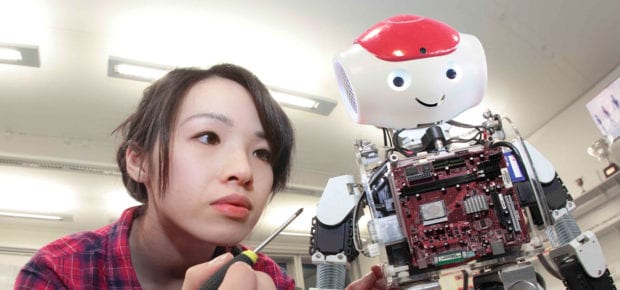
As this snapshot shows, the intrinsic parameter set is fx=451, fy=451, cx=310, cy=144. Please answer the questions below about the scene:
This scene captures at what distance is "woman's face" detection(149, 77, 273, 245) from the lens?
67 cm

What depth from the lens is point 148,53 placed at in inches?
106

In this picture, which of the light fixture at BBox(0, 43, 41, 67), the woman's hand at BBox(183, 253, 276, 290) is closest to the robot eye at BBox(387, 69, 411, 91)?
the woman's hand at BBox(183, 253, 276, 290)

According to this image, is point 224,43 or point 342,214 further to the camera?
point 224,43

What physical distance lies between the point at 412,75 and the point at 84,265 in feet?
2.91

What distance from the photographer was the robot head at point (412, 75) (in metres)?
1.20

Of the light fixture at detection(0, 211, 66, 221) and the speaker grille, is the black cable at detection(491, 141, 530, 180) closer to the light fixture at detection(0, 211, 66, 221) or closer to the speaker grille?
the speaker grille

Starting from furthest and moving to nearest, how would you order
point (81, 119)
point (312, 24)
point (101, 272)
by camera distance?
point (81, 119) < point (312, 24) < point (101, 272)

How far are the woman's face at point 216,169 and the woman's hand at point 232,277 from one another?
0.19 meters

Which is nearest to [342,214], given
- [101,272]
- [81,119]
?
[101,272]

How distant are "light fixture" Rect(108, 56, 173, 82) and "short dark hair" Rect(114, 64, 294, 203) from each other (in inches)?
77.0

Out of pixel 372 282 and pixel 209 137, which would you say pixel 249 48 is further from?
pixel 209 137

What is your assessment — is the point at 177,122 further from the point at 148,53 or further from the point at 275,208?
the point at 275,208

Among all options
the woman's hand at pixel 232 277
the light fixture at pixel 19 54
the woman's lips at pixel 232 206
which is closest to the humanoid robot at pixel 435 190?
the woman's lips at pixel 232 206

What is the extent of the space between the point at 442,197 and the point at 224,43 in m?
1.92
